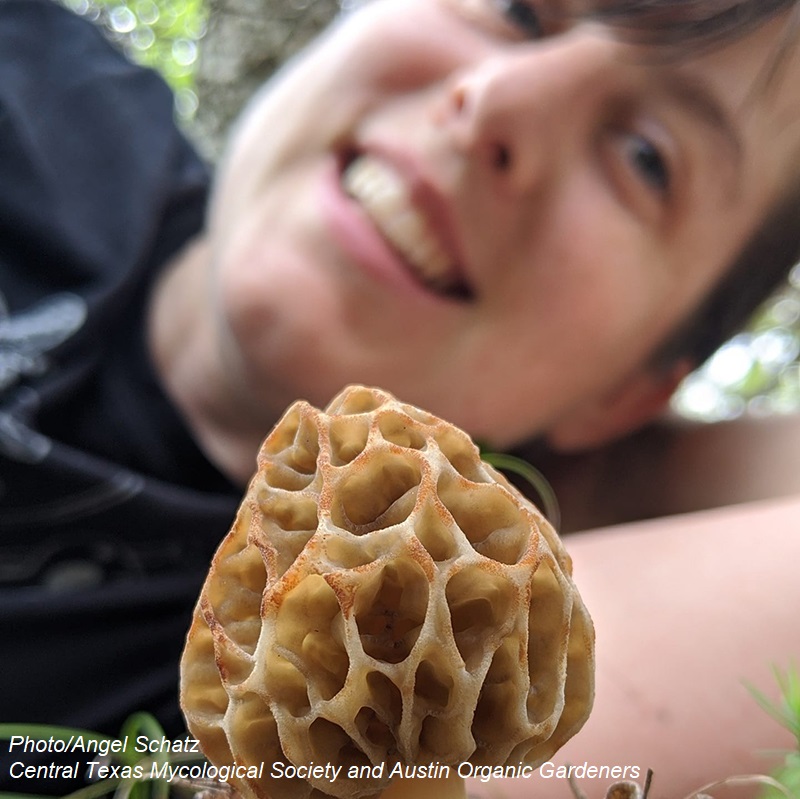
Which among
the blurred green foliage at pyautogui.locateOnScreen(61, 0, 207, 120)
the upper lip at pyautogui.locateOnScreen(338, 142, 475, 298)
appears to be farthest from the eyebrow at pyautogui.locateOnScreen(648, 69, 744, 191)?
the blurred green foliage at pyautogui.locateOnScreen(61, 0, 207, 120)

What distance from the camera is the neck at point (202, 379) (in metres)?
1.30

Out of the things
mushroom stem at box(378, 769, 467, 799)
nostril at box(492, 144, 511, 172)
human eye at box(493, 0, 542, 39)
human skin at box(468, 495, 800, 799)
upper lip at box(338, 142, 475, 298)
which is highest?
human eye at box(493, 0, 542, 39)

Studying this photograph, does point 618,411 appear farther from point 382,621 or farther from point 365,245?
point 382,621

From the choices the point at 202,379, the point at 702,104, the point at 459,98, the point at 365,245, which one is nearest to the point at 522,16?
the point at 459,98

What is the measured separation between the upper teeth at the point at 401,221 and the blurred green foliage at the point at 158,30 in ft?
6.32

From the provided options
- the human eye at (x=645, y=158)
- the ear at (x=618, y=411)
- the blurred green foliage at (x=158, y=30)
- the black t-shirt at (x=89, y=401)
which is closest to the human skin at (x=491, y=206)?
the human eye at (x=645, y=158)

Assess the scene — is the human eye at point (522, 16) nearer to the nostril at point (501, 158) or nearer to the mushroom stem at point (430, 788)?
the nostril at point (501, 158)

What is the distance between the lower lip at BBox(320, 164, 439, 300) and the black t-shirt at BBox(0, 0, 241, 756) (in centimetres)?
52

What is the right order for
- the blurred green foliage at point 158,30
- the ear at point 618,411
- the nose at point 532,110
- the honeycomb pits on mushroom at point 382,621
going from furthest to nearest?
the blurred green foliage at point 158,30
the ear at point 618,411
the nose at point 532,110
the honeycomb pits on mushroom at point 382,621

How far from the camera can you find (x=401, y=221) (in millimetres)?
971

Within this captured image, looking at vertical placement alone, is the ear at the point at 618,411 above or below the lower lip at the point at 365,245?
below

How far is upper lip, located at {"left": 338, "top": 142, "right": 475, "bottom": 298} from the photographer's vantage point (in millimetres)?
930

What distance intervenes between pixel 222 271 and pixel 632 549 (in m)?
0.74

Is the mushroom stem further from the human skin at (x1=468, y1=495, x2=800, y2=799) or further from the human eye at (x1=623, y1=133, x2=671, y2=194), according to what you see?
the human eye at (x1=623, y1=133, x2=671, y2=194)
